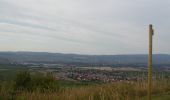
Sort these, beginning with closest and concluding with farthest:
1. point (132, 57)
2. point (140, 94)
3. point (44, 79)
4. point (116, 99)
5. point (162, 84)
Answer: point (116, 99)
point (140, 94)
point (162, 84)
point (44, 79)
point (132, 57)

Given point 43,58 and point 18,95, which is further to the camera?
point 43,58

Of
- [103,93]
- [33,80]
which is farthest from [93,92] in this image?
[33,80]

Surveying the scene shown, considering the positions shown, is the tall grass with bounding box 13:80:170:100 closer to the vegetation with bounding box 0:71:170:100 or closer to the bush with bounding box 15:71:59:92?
the vegetation with bounding box 0:71:170:100

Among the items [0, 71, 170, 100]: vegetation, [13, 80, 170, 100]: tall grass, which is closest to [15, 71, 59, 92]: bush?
[0, 71, 170, 100]: vegetation

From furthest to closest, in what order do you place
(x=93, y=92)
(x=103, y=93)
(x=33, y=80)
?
(x=33, y=80) → (x=93, y=92) → (x=103, y=93)

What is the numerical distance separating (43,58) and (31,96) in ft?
608

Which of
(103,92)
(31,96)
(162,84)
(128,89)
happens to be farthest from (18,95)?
(162,84)

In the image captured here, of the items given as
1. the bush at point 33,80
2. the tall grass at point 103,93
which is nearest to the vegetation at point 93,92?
the tall grass at point 103,93

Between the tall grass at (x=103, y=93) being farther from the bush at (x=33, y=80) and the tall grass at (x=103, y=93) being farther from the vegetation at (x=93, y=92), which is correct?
the bush at (x=33, y=80)

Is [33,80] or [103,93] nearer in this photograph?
[103,93]

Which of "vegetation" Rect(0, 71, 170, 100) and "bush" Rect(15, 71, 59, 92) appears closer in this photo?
"vegetation" Rect(0, 71, 170, 100)

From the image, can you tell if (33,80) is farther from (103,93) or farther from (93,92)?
(103,93)

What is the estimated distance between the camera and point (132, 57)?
643 ft

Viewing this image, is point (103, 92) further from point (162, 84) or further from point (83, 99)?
point (162, 84)
